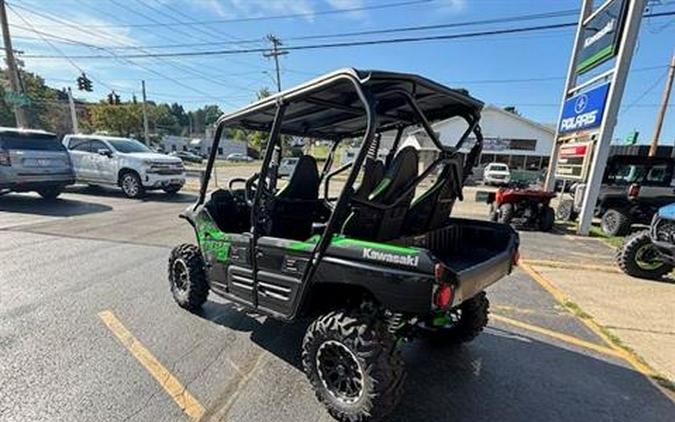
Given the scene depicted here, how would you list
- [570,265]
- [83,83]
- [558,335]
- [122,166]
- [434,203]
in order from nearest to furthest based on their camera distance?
[434,203] < [558,335] < [570,265] < [122,166] < [83,83]

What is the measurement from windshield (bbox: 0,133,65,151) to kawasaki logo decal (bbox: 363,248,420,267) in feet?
36.3

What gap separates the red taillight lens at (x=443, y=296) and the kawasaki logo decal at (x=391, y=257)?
19 centimetres

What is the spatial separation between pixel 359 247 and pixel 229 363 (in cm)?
164

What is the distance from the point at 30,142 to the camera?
31.5 ft

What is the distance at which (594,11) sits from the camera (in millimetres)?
10180

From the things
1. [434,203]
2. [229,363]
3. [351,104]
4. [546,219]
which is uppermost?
[351,104]

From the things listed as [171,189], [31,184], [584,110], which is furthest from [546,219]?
[31,184]

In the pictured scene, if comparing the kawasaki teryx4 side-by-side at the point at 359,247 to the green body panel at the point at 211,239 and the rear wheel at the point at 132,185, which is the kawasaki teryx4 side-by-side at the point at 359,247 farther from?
the rear wheel at the point at 132,185

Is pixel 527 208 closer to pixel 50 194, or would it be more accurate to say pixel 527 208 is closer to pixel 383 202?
pixel 383 202

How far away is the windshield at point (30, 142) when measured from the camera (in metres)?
9.17

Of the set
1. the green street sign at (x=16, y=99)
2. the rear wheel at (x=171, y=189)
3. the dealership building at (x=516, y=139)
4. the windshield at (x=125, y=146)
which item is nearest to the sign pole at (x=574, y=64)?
the rear wheel at (x=171, y=189)

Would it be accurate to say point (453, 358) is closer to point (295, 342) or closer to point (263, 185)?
point (295, 342)

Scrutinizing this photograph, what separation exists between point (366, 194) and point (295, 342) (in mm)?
1636

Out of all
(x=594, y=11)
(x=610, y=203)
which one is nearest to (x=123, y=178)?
(x=610, y=203)
